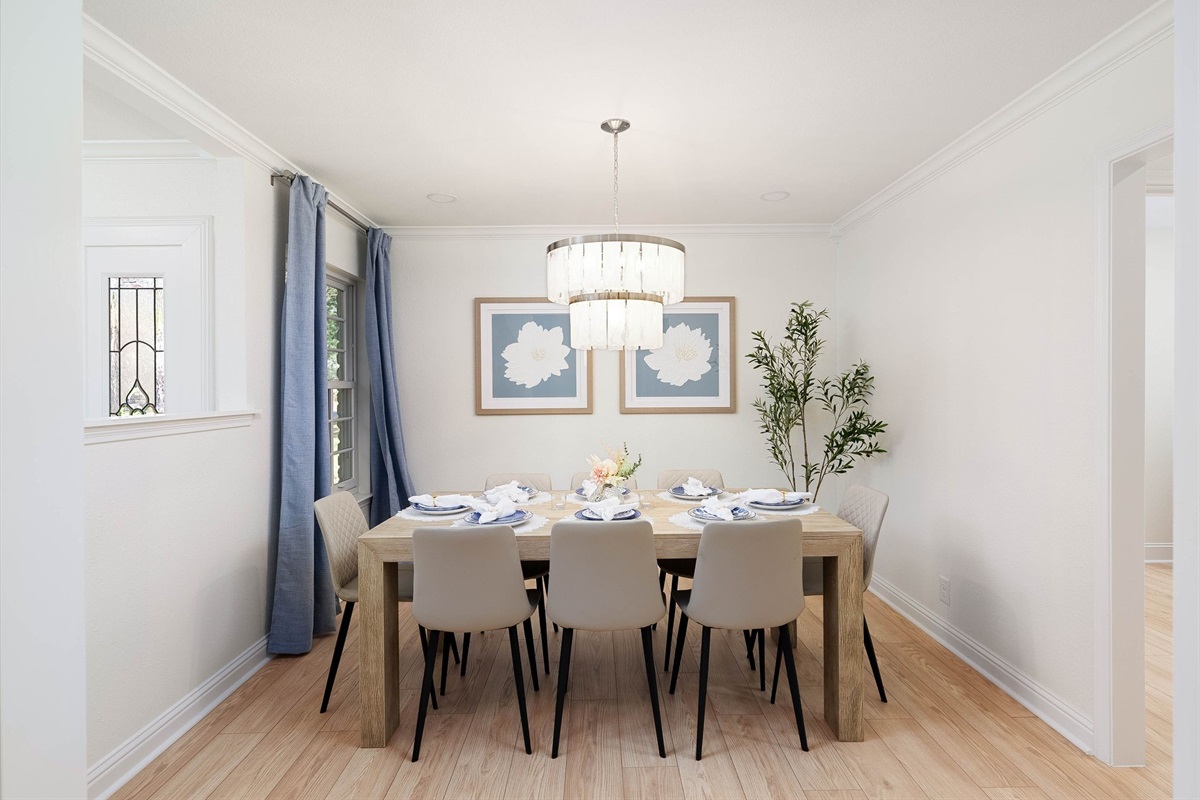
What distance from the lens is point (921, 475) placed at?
359 cm

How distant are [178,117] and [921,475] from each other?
4.02 m

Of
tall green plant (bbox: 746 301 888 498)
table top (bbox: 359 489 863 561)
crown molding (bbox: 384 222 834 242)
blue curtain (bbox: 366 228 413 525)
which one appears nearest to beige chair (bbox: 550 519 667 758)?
table top (bbox: 359 489 863 561)

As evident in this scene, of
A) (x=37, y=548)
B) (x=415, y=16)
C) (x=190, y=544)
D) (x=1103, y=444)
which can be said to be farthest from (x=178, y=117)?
(x=1103, y=444)

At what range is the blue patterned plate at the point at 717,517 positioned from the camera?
8.74 feet

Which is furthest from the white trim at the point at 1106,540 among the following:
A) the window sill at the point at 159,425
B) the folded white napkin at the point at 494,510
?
the window sill at the point at 159,425

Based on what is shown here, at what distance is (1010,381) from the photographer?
2.81m

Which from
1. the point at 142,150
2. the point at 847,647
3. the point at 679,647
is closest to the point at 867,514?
the point at 847,647

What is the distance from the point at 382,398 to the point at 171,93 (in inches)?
90.9

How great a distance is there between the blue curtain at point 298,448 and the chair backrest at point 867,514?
8.49ft

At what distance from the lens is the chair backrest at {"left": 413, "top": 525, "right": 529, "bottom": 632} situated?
229cm

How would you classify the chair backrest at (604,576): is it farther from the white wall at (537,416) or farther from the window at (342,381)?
the window at (342,381)

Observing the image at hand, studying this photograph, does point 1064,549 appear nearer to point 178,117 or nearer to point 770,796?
point 770,796

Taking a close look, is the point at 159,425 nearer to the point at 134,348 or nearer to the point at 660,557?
the point at 134,348

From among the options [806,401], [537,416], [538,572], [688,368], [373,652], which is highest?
[688,368]
